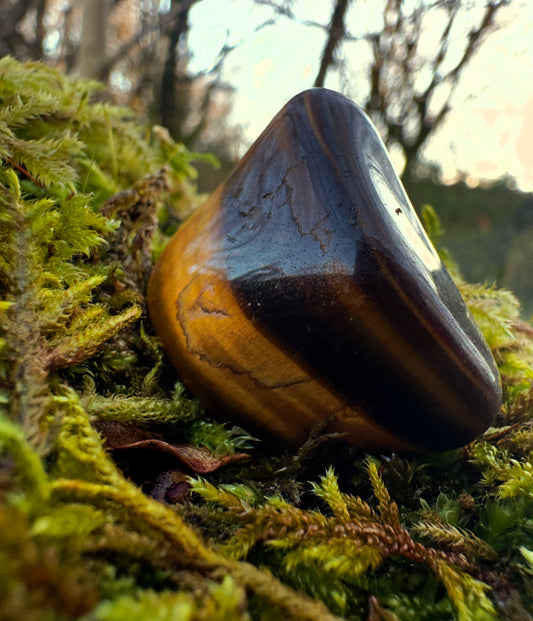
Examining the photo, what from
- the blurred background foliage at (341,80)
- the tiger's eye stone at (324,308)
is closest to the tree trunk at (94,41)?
the blurred background foliage at (341,80)

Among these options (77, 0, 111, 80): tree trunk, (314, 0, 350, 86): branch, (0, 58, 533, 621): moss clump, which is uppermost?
(77, 0, 111, 80): tree trunk

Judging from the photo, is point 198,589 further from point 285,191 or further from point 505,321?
point 505,321

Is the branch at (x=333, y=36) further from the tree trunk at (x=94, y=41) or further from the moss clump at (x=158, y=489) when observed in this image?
the moss clump at (x=158, y=489)

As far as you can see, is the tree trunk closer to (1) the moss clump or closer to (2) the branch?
(2) the branch

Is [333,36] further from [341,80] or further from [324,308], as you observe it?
[324,308]

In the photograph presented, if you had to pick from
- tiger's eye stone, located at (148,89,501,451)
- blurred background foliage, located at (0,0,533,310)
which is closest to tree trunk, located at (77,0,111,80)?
blurred background foliage, located at (0,0,533,310)

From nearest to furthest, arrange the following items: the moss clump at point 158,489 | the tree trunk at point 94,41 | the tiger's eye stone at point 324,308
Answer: the moss clump at point 158,489, the tiger's eye stone at point 324,308, the tree trunk at point 94,41
